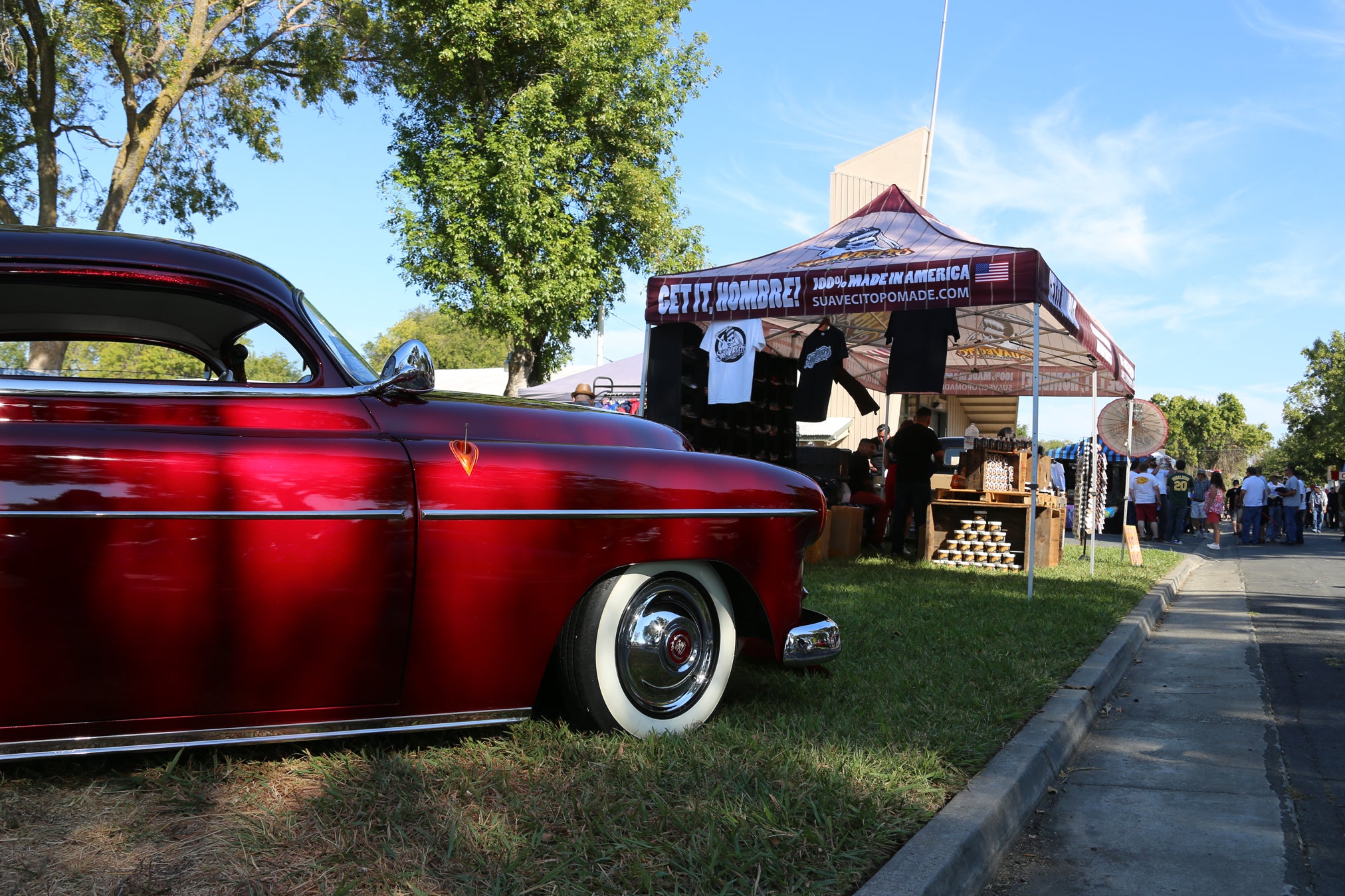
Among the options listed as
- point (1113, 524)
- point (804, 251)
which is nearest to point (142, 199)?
→ point (804, 251)

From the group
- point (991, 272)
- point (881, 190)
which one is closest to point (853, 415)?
point (881, 190)

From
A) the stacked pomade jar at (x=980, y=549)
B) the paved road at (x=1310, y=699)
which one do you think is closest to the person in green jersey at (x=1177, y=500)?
the paved road at (x=1310, y=699)

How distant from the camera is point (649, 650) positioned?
3248mm

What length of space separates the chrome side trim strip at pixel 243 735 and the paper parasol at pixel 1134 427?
1076 cm

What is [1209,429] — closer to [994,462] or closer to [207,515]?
[994,462]

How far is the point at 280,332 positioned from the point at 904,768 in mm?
2378

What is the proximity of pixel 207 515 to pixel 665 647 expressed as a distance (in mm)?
1509

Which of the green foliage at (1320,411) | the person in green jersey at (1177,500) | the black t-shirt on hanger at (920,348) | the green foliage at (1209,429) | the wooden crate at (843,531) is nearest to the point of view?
the black t-shirt on hanger at (920,348)

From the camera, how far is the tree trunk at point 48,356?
8.74ft

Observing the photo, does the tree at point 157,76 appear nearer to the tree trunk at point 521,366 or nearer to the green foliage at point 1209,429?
the tree trunk at point 521,366

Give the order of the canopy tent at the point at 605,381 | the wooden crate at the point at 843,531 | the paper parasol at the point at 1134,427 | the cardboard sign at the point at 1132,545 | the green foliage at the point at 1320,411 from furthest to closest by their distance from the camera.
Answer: the green foliage at the point at 1320,411 < the canopy tent at the point at 605,381 < the paper parasol at the point at 1134,427 < the cardboard sign at the point at 1132,545 < the wooden crate at the point at 843,531

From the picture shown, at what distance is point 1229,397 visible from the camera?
9194 cm

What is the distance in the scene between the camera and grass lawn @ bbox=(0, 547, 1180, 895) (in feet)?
7.13

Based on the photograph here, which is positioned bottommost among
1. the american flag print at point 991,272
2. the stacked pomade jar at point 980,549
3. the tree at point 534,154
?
the stacked pomade jar at point 980,549
